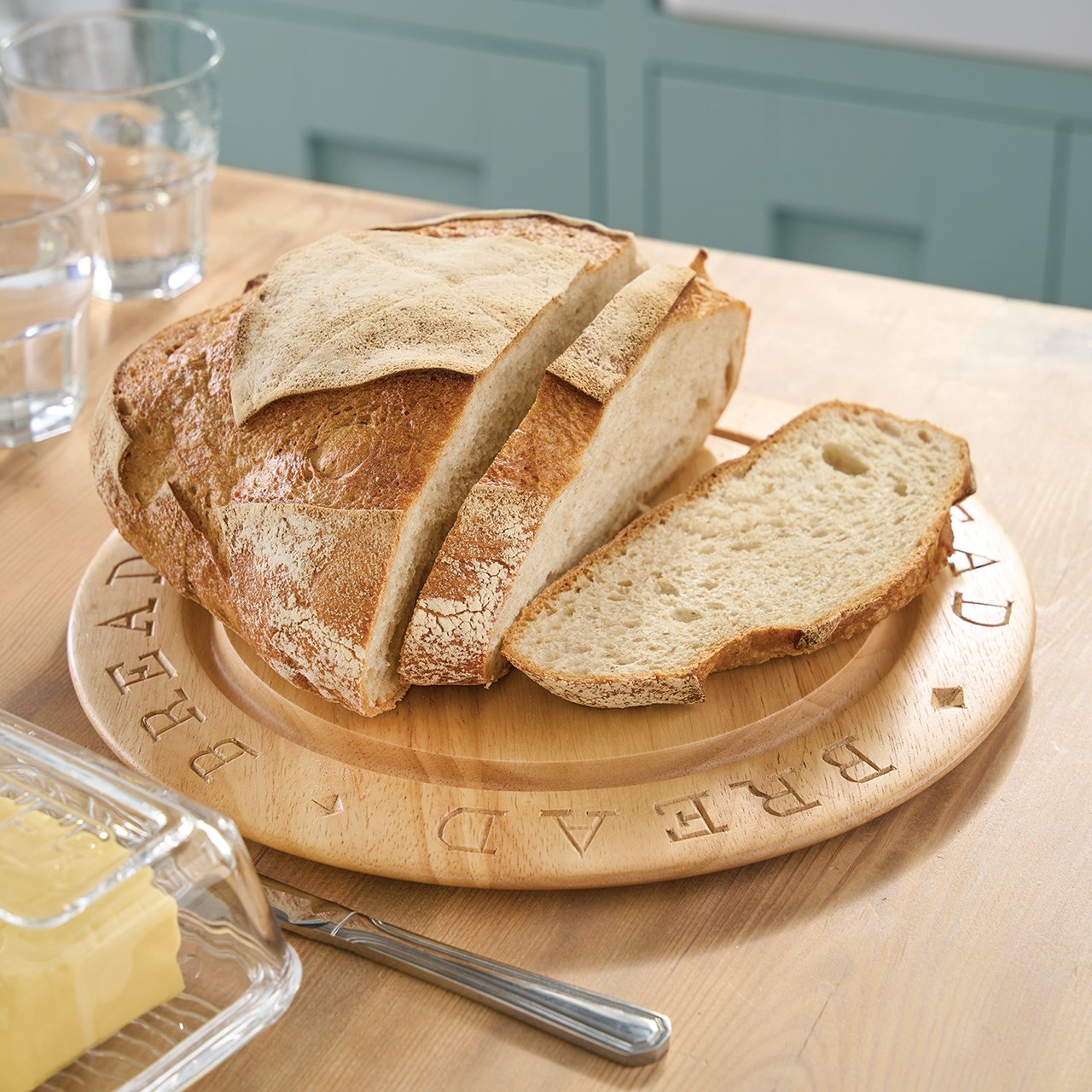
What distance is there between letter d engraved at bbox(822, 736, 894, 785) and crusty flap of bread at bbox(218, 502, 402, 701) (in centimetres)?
Result: 48

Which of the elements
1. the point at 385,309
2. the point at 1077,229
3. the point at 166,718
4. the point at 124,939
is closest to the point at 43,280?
the point at 385,309

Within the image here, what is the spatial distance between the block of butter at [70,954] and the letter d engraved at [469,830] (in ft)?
0.97

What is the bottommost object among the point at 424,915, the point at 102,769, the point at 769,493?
the point at 424,915

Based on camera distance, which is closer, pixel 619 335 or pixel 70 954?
pixel 70 954

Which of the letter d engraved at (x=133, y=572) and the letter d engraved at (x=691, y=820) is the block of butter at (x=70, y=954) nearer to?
the letter d engraved at (x=691, y=820)

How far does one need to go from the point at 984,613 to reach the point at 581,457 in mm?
490

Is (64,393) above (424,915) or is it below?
above

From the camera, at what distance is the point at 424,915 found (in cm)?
127

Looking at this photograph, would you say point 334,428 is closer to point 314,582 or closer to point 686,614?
point 314,582

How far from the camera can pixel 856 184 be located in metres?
3.69

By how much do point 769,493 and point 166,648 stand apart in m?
0.76

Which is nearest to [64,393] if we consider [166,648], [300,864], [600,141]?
[166,648]

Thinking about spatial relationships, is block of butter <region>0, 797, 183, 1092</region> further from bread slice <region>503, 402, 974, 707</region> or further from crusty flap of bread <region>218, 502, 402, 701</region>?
bread slice <region>503, 402, 974, 707</region>

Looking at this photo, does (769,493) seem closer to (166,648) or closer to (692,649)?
(692,649)
